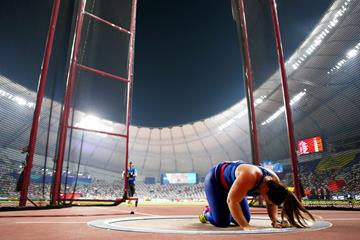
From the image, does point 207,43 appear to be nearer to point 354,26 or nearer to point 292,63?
point 292,63

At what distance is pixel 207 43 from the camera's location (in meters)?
25.6

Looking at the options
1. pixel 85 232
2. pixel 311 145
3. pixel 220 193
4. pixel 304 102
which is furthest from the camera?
pixel 304 102

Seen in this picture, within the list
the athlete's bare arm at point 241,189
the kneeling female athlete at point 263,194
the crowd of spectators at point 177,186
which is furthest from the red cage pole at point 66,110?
the athlete's bare arm at point 241,189

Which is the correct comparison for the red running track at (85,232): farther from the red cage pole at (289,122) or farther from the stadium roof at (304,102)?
the stadium roof at (304,102)

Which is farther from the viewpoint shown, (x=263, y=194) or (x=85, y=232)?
(x=263, y=194)

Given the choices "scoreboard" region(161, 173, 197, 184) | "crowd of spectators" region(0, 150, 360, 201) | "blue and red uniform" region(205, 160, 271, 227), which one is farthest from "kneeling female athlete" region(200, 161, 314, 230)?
"scoreboard" region(161, 173, 197, 184)

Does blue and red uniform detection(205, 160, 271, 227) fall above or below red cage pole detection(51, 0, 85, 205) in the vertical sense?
below

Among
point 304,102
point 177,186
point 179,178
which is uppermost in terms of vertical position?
point 304,102

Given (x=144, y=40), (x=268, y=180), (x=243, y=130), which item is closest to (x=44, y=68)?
(x=268, y=180)

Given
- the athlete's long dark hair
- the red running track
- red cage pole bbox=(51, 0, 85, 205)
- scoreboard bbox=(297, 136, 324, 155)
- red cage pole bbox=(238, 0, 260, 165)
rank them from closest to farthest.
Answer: the red running track < the athlete's long dark hair < red cage pole bbox=(51, 0, 85, 205) < red cage pole bbox=(238, 0, 260, 165) < scoreboard bbox=(297, 136, 324, 155)

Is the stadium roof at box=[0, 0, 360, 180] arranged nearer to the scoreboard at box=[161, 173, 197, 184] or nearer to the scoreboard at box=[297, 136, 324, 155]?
the scoreboard at box=[297, 136, 324, 155]

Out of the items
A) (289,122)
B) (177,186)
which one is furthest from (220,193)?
(177,186)

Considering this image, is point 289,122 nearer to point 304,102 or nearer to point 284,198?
point 284,198

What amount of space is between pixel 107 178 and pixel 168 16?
73.4ft
